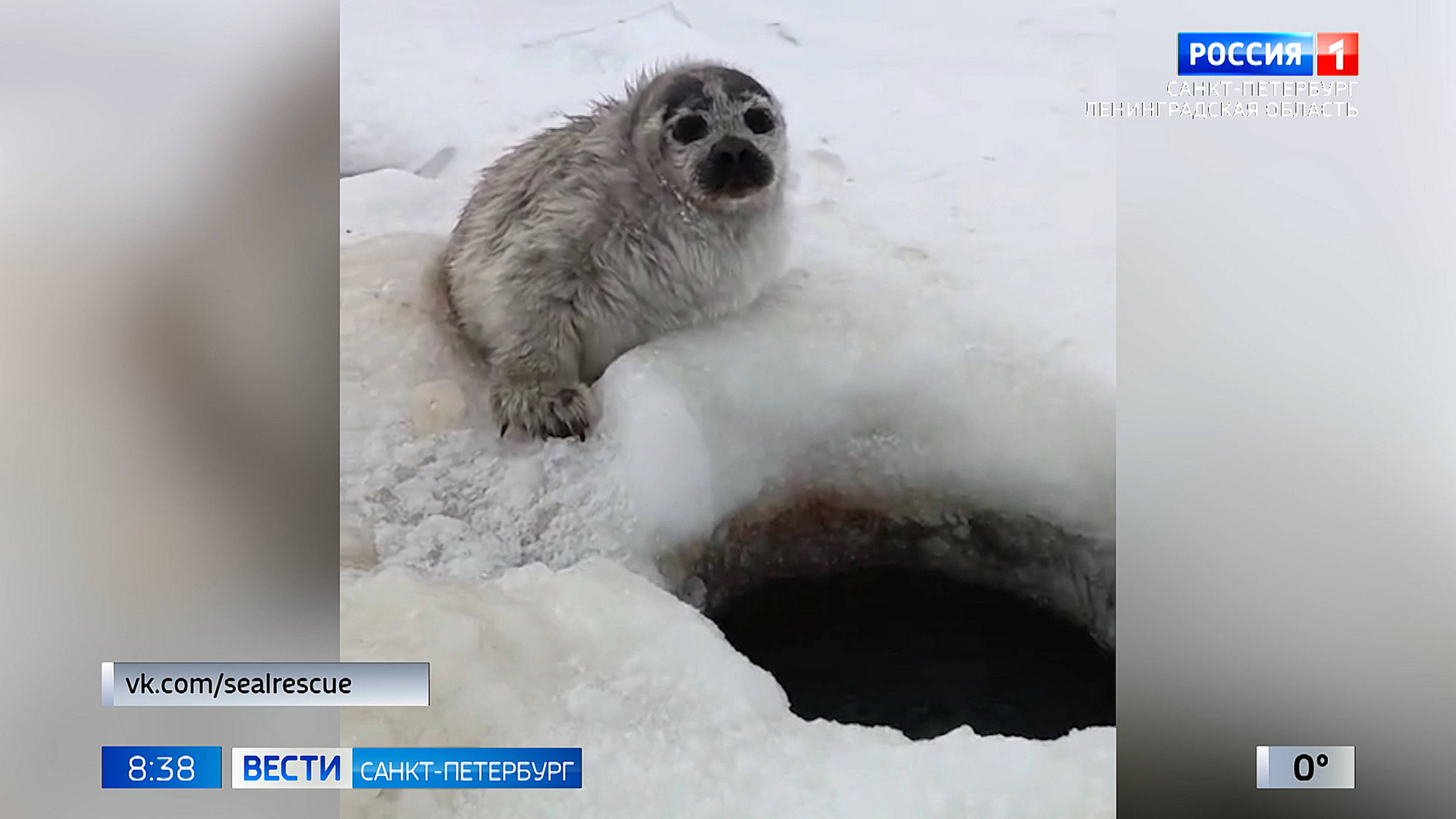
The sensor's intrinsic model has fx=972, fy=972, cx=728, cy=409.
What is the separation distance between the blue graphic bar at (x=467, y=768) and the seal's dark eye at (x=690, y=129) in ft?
1.99

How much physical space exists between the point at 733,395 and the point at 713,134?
0.26 meters

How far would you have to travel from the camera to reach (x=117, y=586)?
94cm

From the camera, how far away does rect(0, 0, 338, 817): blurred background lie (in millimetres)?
938

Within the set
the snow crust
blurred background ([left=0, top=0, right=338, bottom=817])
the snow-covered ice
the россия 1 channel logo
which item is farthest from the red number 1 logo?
blurred background ([left=0, top=0, right=338, bottom=817])

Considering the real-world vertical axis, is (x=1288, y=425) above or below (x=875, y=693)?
above

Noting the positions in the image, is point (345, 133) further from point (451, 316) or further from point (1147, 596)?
point (1147, 596)

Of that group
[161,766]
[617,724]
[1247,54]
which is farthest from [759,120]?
[161,766]

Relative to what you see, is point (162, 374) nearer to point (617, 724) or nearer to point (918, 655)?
point (617, 724)

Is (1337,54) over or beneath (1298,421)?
over

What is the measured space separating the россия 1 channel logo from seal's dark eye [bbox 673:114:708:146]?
47 cm

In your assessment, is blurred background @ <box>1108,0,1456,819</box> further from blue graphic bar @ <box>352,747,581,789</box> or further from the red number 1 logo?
blue graphic bar @ <box>352,747,581,789</box>

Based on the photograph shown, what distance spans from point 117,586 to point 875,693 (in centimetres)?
75

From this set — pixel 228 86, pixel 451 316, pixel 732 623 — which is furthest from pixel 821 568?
pixel 228 86

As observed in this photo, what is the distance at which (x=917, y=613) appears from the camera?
1.00 meters
